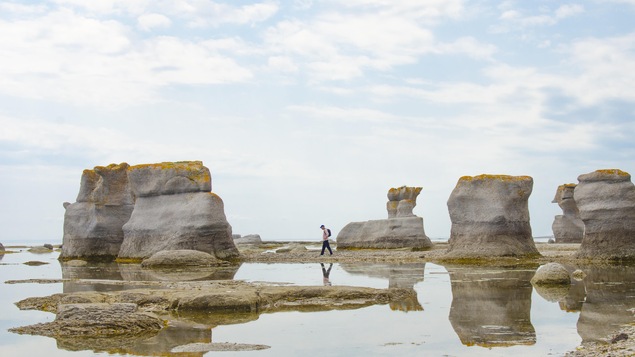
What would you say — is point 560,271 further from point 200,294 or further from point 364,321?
point 200,294

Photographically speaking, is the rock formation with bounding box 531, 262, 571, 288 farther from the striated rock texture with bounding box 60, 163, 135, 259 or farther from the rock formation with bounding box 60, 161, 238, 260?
the striated rock texture with bounding box 60, 163, 135, 259

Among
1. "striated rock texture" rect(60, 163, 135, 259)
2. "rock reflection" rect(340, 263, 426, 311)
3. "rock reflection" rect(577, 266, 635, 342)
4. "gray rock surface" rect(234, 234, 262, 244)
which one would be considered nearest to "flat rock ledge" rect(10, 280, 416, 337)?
"rock reflection" rect(340, 263, 426, 311)

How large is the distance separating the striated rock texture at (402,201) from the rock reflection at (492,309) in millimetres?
24829

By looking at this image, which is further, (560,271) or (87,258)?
(87,258)

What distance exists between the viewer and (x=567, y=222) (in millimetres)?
47031

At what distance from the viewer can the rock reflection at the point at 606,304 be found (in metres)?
9.73

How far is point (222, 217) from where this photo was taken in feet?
93.2

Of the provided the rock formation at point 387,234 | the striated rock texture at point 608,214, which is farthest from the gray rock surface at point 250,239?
the striated rock texture at point 608,214

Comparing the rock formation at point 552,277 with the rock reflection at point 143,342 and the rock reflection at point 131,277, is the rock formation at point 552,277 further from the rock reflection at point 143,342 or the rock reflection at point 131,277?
the rock reflection at point 143,342

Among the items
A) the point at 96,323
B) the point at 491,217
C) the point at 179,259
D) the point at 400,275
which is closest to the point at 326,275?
the point at 400,275

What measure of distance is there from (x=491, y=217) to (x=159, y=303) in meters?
15.7

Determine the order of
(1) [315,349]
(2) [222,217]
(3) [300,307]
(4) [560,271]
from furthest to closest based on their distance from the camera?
(2) [222,217]
(4) [560,271]
(3) [300,307]
(1) [315,349]

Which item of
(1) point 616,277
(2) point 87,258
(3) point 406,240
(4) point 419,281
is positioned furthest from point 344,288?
(3) point 406,240

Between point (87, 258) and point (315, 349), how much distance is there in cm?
2504
